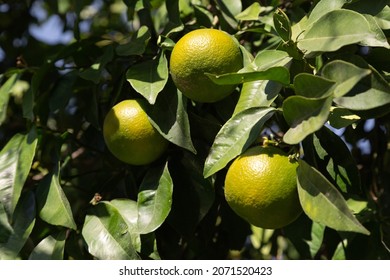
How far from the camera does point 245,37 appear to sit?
1.61 metres

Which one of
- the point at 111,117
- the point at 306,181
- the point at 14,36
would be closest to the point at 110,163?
the point at 111,117

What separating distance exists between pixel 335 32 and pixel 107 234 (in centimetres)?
59

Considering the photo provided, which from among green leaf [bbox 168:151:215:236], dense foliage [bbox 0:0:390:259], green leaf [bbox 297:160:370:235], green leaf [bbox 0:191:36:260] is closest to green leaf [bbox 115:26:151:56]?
dense foliage [bbox 0:0:390:259]

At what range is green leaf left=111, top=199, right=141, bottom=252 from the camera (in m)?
1.21

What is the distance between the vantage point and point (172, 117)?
4.05 ft

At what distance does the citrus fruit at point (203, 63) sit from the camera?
1.15 meters

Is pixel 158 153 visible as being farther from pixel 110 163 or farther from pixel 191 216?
pixel 110 163

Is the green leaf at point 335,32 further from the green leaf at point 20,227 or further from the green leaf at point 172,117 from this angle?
the green leaf at point 20,227

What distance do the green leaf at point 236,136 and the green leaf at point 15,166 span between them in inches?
18.1

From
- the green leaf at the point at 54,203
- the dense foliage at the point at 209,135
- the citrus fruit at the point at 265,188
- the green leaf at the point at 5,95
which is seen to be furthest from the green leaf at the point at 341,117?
the green leaf at the point at 5,95

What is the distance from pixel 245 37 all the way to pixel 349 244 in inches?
23.5

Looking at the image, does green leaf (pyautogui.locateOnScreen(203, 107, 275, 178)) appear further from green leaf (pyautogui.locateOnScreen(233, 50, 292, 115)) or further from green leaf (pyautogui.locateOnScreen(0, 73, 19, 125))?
green leaf (pyautogui.locateOnScreen(0, 73, 19, 125))

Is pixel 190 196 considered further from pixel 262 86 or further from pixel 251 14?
pixel 251 14

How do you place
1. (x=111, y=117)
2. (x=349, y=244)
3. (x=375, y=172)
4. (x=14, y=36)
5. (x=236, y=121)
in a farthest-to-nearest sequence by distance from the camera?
(x=14, y=36) < (x=375, y=172) < (x=349, y=244) < (x=111, y=117) < (x=236, y=121)
